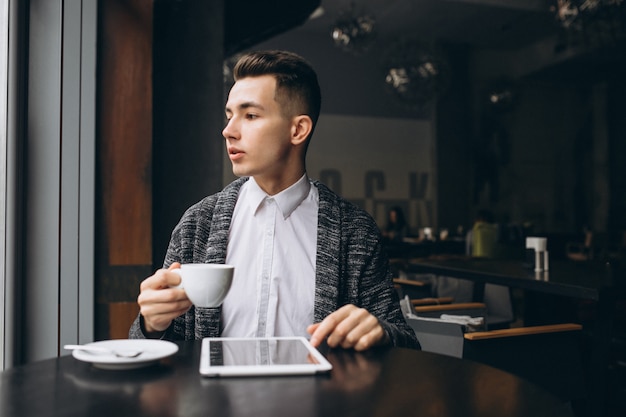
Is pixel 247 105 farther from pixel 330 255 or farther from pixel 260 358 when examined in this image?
pixel 260 358

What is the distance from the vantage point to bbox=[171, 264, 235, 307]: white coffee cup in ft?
3.38

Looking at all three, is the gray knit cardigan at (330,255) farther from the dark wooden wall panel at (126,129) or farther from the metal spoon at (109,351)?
the dark wooden wall panel at (126,129)

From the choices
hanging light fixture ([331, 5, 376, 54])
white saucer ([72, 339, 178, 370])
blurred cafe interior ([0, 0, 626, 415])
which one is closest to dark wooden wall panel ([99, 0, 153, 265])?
blurred cafe interior ([0, 0, 626, 415])

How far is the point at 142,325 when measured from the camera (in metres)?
1.29

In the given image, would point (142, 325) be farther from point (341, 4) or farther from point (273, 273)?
point (341, 4)

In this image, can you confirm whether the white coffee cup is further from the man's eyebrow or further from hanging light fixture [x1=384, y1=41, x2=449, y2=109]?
hanging light fixture [x1=384, y1=41, x2=449, y2=109]

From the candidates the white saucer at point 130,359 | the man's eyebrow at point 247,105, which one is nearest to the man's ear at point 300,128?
the man's eyebrow at point 247,105

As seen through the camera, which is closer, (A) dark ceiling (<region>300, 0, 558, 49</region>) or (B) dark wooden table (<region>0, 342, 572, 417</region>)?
(B) dark wooden table (<region>0, 342, 572, 417</region>)

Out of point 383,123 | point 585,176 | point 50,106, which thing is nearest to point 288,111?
point 50,106

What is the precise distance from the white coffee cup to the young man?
1.38 feet

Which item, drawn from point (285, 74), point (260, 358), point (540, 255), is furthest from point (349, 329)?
point (540, 255)

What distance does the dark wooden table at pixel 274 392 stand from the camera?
2.75 ft

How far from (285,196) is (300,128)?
18 centimetres

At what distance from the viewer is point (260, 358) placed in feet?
3.43
